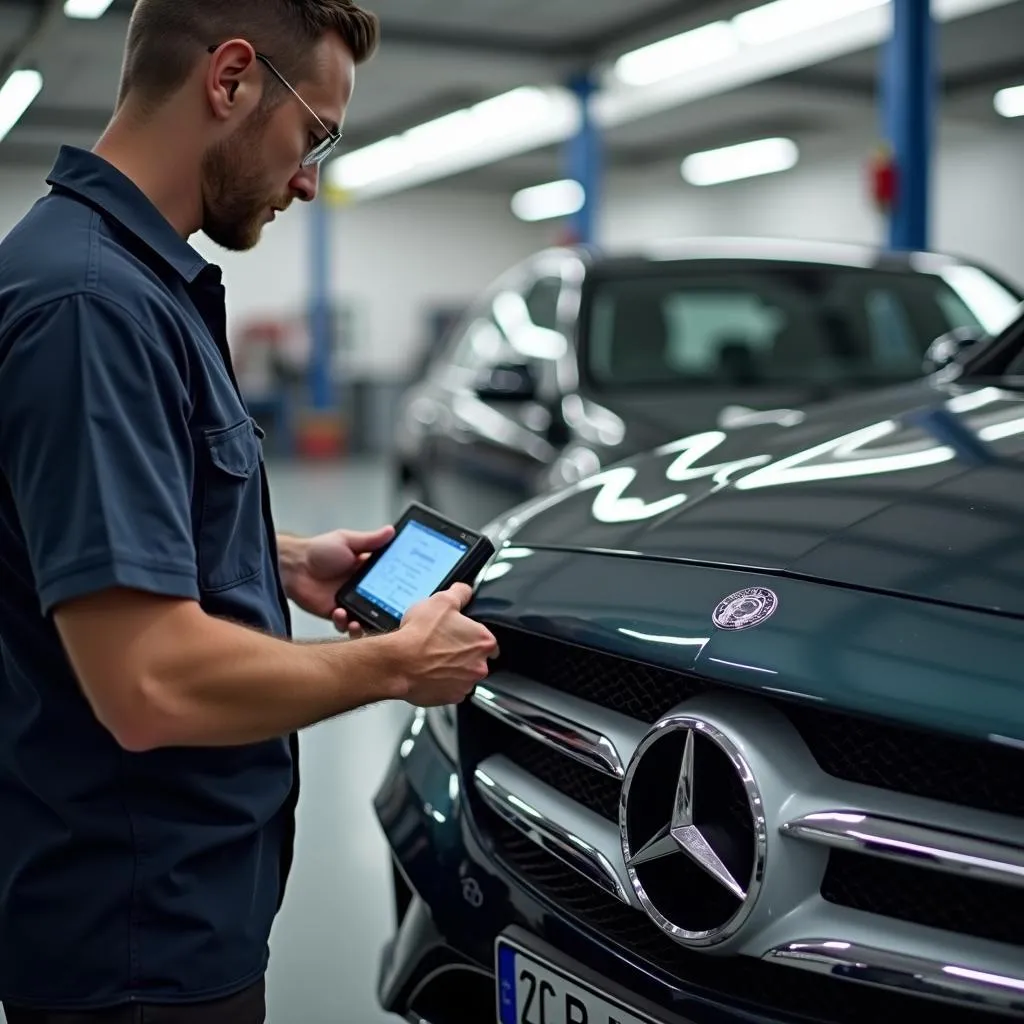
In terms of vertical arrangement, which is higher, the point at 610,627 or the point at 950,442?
the point at 950,442

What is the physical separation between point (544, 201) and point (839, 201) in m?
5.43

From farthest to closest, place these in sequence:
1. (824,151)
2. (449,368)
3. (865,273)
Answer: (824,151), (449,368), (865,273)

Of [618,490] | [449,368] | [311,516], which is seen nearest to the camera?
[618,490]

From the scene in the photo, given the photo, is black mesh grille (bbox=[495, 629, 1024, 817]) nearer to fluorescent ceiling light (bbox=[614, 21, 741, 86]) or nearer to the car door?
the car door

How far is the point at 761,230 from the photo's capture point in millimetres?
17766

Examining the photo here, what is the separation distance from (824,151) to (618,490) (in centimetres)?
1554

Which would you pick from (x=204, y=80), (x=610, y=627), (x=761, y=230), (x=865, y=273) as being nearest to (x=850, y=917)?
(x=610, y=627)

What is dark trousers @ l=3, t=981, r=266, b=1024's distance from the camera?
1166 millimetres

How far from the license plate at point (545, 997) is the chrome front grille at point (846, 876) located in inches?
2.1

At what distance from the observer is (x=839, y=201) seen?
54.1 ft

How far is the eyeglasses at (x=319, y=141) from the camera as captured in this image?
1.17 m

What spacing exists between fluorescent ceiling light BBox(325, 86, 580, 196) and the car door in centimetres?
709

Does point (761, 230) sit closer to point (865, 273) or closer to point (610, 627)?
point (865, 273)

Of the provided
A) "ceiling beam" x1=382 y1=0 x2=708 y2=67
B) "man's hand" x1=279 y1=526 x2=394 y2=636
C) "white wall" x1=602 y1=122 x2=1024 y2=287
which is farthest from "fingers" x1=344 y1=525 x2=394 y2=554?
"white wall" x1=602 y1=122 x2=1024 y2=287
